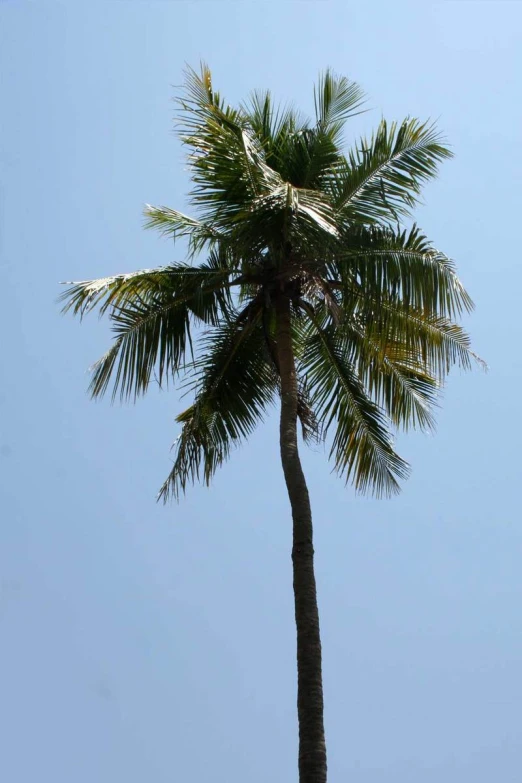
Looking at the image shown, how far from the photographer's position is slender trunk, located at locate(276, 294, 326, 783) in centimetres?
1084

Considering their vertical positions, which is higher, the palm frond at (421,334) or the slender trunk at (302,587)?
the palm frond at (421,334)

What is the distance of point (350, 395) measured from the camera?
16031 mm

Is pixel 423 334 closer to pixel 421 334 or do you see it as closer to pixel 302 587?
pixel 421 334

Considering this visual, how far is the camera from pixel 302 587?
12.2 meters

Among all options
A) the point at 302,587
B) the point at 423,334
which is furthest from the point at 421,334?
the point at 302,587

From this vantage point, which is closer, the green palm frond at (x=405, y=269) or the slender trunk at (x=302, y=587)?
the slender trunk at (x=302, y=587)

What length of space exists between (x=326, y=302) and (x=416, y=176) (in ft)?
6.67

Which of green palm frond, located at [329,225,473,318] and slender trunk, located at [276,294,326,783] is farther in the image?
green palm frond, located at [329,225,473,318]

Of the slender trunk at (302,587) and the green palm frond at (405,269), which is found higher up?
the green palm frond at (405,269)

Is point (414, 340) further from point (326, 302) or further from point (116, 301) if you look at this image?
point (116, 301)

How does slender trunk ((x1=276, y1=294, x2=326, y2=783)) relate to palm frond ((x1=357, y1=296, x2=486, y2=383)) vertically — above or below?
below

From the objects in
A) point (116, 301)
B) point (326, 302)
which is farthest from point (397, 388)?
point (116, 301)

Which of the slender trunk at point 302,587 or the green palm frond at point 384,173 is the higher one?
the green palm frond at point 384,173

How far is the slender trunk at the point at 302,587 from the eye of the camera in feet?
35.6
